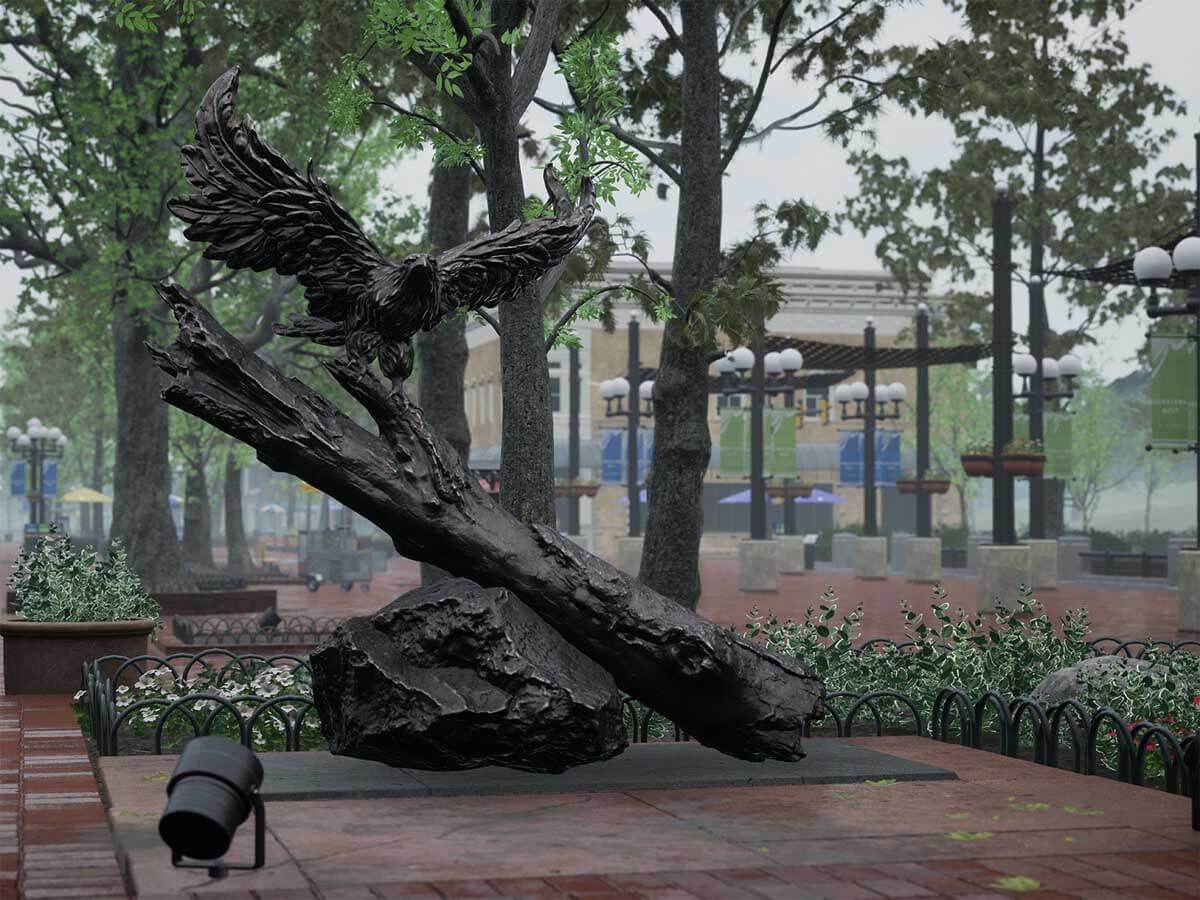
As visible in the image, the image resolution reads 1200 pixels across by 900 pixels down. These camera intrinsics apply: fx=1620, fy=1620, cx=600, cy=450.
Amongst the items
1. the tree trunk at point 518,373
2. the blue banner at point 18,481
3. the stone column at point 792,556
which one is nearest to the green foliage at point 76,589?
the tree trunk at point 518,373

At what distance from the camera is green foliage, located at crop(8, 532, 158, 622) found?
14.2 metres

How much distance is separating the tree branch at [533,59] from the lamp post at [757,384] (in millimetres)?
19926

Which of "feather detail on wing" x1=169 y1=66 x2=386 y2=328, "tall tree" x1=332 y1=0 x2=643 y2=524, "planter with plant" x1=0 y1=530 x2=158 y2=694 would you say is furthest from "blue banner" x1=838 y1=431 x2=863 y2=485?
"feather detail on wing" x1=169 y1=66 x2=386 y2=328

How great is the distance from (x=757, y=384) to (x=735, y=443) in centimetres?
250

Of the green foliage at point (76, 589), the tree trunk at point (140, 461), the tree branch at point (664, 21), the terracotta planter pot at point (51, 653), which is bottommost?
the terracotta planter pot at point (51, 653)

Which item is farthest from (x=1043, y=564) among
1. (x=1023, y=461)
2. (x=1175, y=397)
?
(x=1175, y=397)

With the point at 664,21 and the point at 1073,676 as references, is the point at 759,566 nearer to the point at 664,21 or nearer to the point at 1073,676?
the point at 664,21

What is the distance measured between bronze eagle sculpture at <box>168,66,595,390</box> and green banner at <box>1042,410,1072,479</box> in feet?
87.9

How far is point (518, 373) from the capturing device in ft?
41.3

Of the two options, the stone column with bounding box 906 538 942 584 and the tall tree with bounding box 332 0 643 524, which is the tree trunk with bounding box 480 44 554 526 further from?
the stone column with bounding box 906 538 942 584

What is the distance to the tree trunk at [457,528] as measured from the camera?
790 centimetres

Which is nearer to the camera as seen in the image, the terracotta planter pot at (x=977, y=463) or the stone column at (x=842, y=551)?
the terracotta planter pot at (x=977, y=463)

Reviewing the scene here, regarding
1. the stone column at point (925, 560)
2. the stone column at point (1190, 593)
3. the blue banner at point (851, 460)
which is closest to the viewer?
the stone column at point (1190, 593)

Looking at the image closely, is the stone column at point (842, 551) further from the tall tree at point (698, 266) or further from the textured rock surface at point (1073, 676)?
the textured rock surface at point (1073, 676)
